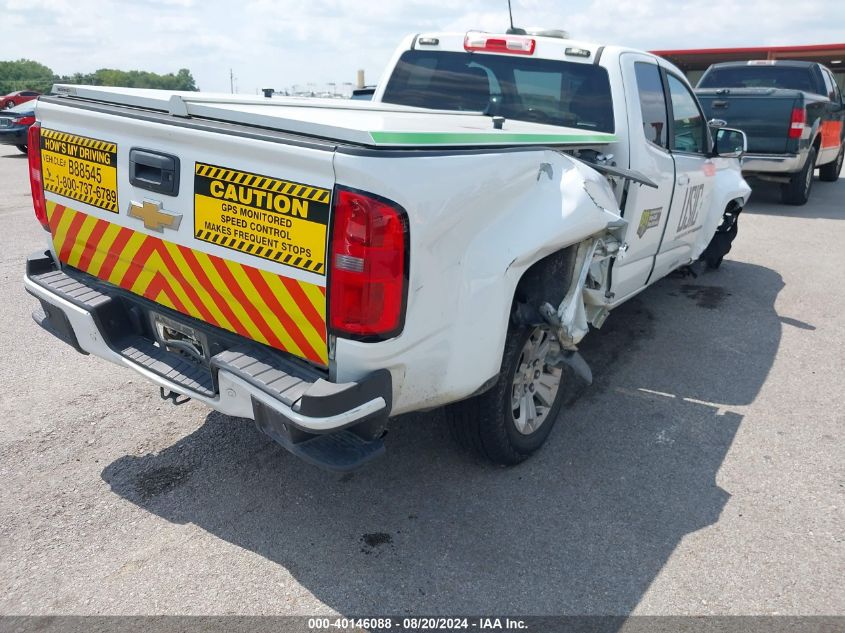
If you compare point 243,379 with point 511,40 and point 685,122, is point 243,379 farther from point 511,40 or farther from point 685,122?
point 685,122

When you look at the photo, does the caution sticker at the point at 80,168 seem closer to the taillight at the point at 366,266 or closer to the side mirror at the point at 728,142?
the taillight at the point at 366,266

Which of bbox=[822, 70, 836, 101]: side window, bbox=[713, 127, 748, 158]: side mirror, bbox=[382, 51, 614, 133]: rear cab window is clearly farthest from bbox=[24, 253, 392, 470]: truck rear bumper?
bbox=[822, 70, 836, 101]: side window

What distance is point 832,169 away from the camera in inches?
532

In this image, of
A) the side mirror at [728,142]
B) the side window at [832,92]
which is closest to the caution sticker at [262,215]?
the side mirror at [728,142]

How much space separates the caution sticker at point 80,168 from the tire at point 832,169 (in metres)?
13.8

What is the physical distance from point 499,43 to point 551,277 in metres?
1.96

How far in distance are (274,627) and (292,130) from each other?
170 centimetres

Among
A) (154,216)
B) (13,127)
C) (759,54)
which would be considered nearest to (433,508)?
(154,216)

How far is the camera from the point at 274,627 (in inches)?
94.4

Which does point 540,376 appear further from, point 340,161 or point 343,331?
point 340,161

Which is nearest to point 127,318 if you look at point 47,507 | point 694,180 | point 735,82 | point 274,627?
point 47,507

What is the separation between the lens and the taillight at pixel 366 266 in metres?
2.21

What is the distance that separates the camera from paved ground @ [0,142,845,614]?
8.50 ft

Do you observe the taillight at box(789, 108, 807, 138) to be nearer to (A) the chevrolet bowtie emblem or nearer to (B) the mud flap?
(B) the mud flap
